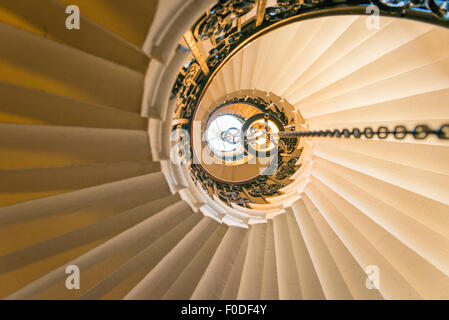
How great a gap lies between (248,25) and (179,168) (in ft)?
6.46

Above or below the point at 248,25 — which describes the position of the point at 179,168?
below

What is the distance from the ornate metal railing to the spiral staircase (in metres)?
0.02

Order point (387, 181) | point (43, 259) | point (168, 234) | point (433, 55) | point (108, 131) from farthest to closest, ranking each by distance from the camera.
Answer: point (387, 181), point (168, 234), point (433, 55), point (108, 131), point (43, 259)

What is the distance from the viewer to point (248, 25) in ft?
7.86

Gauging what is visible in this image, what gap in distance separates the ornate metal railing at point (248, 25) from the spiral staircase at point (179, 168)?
2cm

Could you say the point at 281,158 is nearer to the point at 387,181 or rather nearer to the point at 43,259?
the point at 387,181

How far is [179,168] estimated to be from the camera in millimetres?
2457

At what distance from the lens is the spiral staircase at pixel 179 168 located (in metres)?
1.44

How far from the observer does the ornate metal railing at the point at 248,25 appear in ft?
4.65

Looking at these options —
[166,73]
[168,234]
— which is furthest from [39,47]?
[168,234]

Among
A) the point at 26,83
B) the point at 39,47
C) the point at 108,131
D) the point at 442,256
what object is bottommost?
the point at 442,256

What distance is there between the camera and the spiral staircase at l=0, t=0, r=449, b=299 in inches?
56.6

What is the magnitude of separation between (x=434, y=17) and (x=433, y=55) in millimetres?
916

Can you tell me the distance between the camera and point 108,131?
1714mm
